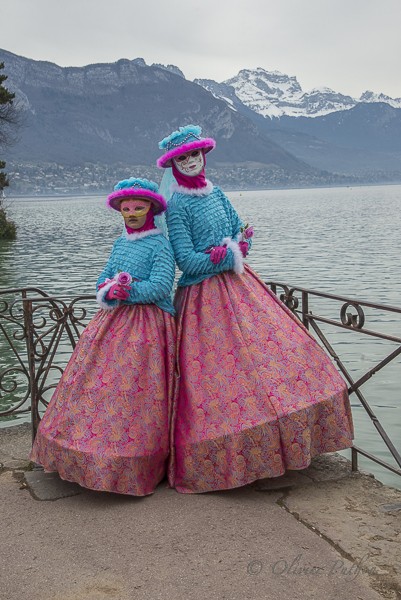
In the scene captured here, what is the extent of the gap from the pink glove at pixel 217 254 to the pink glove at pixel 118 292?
44 cm

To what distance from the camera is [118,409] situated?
135 inches

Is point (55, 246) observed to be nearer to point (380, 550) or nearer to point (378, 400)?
point (378, 400)

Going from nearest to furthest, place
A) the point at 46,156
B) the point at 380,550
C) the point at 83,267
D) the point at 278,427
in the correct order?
the point at 380,550
the point at 278,427
the point at 83,267
the point at 46,156

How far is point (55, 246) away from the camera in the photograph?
2998 cm

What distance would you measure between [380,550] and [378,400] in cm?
490

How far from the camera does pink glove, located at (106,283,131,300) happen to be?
3518 mm

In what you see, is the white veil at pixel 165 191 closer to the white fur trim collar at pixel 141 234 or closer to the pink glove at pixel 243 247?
the white fur trim collar at pixel 141 234

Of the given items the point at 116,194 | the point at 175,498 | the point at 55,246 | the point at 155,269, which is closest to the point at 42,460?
the point at 175,498

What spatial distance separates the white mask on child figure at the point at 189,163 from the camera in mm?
3787

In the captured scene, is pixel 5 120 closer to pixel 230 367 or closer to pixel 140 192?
pixel 140 192

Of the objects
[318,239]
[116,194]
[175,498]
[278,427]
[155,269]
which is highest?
[116,194]

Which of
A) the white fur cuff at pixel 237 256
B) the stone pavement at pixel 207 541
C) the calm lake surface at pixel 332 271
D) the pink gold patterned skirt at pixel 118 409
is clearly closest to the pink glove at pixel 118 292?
the pink gold patterned skirt at pixel 118 409

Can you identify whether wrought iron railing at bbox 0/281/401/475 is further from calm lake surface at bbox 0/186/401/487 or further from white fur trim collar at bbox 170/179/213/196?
calm lake surface at bbox 0/186/401/487

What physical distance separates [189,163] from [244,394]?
4.17 ft
